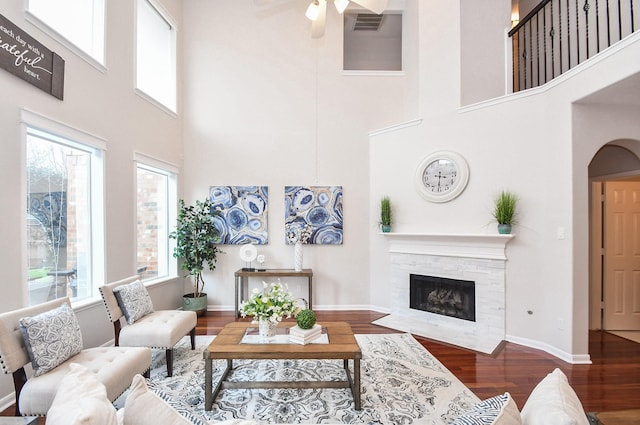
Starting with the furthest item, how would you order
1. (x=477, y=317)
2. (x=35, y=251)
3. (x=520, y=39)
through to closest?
(x=520, y=39) → (x=477, y=317) → (x=35, y=251)

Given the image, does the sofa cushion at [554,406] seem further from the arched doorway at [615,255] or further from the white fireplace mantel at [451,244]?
the arched doorway at [615,255]

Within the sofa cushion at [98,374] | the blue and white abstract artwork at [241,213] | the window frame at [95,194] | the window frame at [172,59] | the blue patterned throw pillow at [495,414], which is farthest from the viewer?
the blue and white abstract artwork at [241,213]

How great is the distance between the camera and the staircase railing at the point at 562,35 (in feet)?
11.3

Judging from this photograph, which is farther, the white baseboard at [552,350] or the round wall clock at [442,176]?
the round wall clock at [442,176]

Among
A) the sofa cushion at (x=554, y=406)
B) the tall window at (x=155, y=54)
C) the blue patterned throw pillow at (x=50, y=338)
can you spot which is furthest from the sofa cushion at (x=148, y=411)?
the tall window at (x=155, y=54)

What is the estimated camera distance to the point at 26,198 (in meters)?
2.70

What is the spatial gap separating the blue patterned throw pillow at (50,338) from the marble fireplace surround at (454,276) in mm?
3585

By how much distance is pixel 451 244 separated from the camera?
433 cm

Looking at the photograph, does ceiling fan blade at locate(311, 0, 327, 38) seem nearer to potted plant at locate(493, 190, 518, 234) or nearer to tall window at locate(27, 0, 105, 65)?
tall window at locate(27, 0, 105, 65)

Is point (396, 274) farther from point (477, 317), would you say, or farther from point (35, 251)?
point (35, 251)

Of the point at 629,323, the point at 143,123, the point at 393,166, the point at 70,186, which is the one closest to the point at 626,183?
the point at 629,323

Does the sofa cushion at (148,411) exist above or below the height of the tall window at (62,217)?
below

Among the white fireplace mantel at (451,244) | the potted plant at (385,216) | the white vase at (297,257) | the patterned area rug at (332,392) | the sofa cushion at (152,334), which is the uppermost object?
the potted plant at (385,216)

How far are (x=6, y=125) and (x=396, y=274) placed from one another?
4.75m
